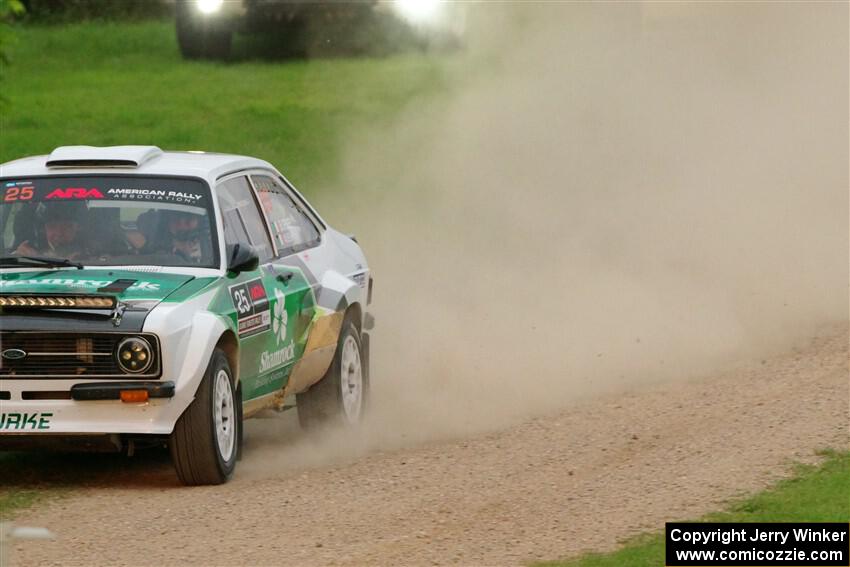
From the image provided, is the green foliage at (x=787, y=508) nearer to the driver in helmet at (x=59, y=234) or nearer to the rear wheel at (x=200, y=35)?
the driver in helmet at (x=59, y=234)

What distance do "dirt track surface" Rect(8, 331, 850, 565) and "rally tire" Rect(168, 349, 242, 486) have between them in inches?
3.7

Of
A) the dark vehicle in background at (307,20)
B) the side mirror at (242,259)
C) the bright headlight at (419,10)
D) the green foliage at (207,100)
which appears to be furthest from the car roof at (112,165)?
the bright headlight at (419,10)

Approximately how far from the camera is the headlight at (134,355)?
8367 mm

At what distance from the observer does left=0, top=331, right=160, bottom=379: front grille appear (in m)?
8.40

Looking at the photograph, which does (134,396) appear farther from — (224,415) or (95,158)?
(95,158)

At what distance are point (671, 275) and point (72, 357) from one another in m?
7.90

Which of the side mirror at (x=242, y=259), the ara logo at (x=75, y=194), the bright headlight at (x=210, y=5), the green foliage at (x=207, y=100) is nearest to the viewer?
the side mirror at (x=242, y=259)

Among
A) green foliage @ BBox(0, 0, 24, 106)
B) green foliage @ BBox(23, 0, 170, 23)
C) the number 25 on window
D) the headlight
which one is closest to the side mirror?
the headlight

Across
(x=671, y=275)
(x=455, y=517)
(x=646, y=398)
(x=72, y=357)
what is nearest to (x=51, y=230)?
(x=72, y=357)

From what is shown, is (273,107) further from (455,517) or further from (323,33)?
(455,517)

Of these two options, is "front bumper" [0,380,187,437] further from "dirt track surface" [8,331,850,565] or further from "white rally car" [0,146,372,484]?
"dirt track surface" [8,331,850,565]

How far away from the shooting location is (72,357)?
842 centimetres

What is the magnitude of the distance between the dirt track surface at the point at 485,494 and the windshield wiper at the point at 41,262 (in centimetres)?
111

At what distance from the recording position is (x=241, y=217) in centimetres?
982
